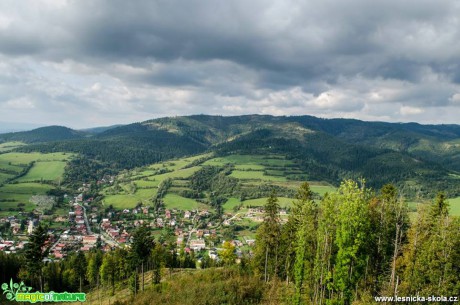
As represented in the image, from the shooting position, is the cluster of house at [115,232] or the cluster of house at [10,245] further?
the cluster of house at [115,232]

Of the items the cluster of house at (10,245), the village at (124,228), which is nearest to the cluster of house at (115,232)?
the village at (124,228)

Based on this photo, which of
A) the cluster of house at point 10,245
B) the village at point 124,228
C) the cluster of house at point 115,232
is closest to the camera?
the cluster of house at point 10,245

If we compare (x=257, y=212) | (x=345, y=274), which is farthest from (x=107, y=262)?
(x=257, y=212)

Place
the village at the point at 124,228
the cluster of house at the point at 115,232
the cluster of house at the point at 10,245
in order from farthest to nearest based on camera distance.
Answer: the cluster of house at the point at 115,232
the village at the point at 124,228
the cluster of house at the point at 10,245

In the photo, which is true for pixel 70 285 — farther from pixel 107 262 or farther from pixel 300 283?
pixel 300 283

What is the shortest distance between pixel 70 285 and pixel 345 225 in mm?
79411

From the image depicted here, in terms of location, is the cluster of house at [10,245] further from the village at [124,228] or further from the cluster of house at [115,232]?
the cluster of house at [115,232]

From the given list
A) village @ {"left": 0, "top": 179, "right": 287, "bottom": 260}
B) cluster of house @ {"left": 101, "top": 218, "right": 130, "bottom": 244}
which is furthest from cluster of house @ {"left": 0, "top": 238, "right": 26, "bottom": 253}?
cluster of house @ {"left": 101, "top": 218, "right": 130, "bottom": 244}

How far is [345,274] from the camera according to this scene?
34906mm

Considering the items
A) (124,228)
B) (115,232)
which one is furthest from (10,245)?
(124,228)

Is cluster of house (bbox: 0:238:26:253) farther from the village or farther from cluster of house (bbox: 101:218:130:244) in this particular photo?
cluster of house (bbox: 101:218:130:244)

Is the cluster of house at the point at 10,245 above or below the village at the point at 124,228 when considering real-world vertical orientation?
above

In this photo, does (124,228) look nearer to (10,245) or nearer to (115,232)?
(115,232)

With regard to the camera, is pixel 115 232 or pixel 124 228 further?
pixel 124 228
